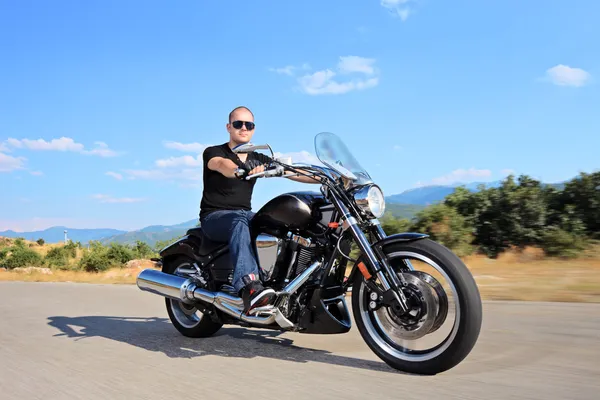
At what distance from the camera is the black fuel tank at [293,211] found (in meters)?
4.29

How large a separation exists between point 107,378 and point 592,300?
5049mm

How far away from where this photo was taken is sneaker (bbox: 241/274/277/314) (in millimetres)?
4219

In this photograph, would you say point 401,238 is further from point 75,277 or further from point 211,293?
point 75,277

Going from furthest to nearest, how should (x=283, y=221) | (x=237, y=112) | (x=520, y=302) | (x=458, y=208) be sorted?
(x=458, y=208) → (x=520, y=302) → (x=237, y=112) → (x=283, y=221)

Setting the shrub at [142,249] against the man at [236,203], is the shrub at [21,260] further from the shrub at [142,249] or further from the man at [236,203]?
the man at [236,203]

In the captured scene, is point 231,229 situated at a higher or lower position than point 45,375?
higher

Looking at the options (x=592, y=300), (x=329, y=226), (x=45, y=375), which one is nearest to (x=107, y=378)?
(x=45, y=375)

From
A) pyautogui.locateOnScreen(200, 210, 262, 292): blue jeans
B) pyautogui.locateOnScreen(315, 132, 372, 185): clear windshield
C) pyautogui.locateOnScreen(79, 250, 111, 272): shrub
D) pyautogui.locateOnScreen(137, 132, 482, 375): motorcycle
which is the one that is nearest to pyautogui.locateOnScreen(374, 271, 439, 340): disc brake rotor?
pyautogui.locateOnScreen(137, 132, 482, 375): motorcycle

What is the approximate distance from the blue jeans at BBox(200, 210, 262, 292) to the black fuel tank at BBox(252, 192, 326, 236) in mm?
231

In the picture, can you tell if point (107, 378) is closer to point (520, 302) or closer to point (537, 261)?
point (520, 302)

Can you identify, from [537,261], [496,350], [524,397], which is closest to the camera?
[524,397]

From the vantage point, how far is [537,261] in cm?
1080

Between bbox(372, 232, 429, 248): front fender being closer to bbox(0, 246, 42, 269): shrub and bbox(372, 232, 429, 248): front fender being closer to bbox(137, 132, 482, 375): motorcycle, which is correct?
bbox(137, 132, 482, 375): motorcycle

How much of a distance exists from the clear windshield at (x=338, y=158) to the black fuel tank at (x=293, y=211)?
299 mm
